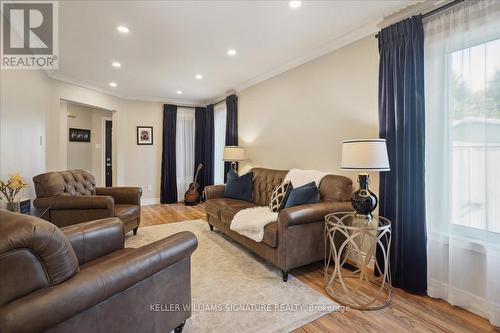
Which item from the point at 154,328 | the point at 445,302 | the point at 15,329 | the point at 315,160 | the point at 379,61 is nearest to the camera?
the point at 15,329

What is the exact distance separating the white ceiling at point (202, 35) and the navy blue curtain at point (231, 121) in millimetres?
685

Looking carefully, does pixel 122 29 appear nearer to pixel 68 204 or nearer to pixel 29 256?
pixel 68 204

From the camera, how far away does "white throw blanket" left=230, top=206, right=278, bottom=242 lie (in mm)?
2473

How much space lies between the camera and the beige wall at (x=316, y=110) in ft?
8.83

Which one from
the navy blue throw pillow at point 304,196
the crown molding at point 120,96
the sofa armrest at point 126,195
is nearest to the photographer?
the navy blue throw pillow at point 304,196

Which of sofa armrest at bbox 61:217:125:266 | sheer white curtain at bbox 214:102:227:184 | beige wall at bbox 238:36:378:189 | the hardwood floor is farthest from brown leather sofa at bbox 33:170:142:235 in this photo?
sheer white curtain at bbox 214:102:227:184

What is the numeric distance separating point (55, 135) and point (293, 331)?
4.65 metres

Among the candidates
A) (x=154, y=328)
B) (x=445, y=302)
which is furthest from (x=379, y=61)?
(x=154, y=328)

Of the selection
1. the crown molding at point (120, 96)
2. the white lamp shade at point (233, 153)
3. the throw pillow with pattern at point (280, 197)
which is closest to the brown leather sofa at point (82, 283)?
the throw pillow with pattern at point (280, 197)

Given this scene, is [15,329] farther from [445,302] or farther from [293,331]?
[445,302]

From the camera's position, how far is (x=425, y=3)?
83.5 inches

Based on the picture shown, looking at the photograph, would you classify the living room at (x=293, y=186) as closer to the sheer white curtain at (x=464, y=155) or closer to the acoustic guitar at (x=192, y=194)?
the sheer white curtain at (x=464, y=155)

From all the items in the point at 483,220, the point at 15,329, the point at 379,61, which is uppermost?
the point at 379,61

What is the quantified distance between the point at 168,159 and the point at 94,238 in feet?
14.6
